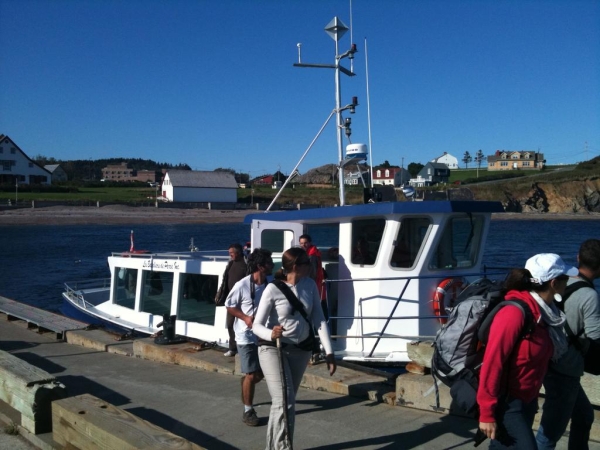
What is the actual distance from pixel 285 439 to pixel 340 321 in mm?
4689

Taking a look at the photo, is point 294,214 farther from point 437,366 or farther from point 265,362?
point 437,366

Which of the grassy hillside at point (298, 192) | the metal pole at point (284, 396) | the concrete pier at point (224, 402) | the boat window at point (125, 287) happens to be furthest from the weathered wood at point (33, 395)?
the grassy hillside at point (298, 192)

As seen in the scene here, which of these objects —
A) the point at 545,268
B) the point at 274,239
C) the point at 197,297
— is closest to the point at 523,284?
the point at 545,268

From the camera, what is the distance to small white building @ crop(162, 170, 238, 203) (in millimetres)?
88625

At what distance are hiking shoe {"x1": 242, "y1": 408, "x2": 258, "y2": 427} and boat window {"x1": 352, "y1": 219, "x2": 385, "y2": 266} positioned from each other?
374cm

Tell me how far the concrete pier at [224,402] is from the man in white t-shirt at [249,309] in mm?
420

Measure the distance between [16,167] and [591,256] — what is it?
102 meters

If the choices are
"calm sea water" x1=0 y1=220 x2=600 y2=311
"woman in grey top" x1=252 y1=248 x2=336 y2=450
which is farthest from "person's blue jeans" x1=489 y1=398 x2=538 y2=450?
"calm sea water" x1=0 y1=220 x2=600 y2=311

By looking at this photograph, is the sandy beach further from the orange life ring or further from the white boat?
the orange life ring

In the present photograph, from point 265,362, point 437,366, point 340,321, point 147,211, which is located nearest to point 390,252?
point 340,321

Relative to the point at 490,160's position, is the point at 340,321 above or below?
below

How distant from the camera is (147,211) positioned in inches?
3004

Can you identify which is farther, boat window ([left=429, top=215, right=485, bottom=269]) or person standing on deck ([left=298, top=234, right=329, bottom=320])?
boat window ([left=429, top=215, right=485, bottom=269])

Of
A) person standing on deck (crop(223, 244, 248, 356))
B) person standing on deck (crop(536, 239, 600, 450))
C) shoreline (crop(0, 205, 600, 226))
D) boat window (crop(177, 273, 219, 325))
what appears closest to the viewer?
person standing on deck (crop(536, 239, 600, 450))
